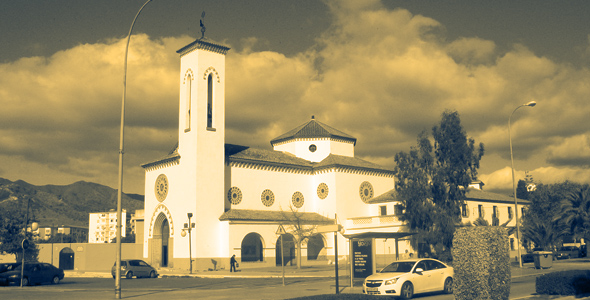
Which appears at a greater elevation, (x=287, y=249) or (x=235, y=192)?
(x=235, y=192)

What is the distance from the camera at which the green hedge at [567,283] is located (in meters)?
17.4

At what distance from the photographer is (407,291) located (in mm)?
19188

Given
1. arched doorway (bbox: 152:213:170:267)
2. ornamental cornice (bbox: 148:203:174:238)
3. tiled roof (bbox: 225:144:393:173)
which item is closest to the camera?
ornamental cornice (bbox: 148:203:174:238)

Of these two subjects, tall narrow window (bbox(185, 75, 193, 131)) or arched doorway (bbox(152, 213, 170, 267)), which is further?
arched doorway (bbox(152, 213, 170, 267))

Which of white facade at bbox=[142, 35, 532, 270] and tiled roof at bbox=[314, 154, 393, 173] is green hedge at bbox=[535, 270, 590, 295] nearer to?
white facade at bbox=[142, 35, 532, 270]

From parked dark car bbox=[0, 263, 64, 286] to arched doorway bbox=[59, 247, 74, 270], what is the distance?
110ft

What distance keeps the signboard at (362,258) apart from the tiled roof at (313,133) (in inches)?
1564

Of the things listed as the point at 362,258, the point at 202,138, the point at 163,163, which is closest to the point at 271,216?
the point at 202,138

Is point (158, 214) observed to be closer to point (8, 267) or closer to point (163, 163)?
point (163, 163)

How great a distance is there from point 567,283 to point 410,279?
4993mm

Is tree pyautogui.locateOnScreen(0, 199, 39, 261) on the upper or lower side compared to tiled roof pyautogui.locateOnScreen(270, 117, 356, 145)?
lower

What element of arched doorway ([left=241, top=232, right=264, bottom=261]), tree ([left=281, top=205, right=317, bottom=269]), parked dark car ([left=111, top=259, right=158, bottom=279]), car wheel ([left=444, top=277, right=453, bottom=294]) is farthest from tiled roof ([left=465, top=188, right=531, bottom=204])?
car wheel ([left=444, top=277, right=453, bottom=294])

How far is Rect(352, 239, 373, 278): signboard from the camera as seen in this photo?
2248cm

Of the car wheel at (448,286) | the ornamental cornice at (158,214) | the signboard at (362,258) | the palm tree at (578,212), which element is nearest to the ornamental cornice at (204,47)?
the ornamental cornice at (158,214)
